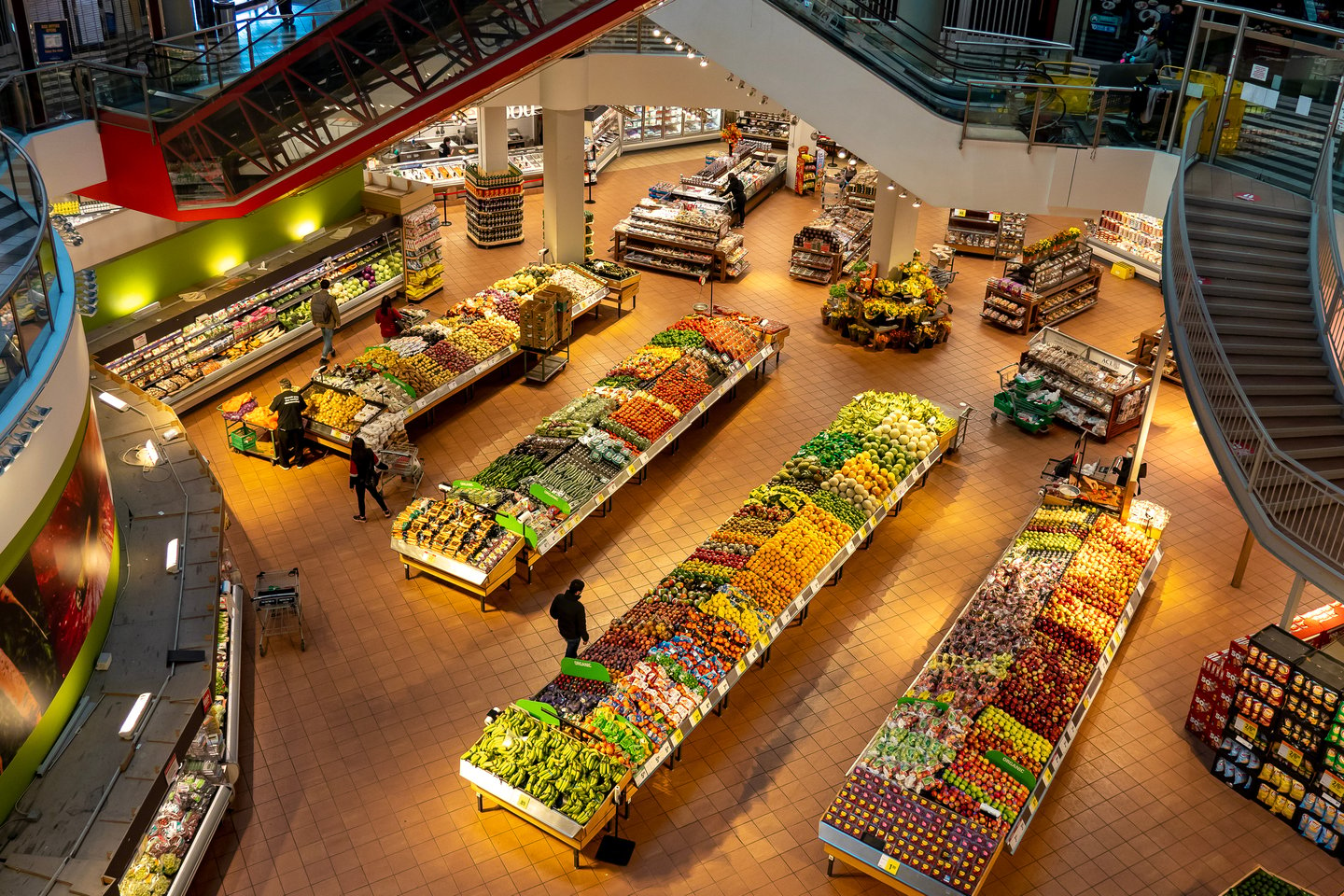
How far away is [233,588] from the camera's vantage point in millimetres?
10727

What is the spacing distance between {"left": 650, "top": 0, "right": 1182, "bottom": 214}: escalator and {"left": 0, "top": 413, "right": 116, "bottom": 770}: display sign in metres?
9.23

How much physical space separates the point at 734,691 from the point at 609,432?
356 cm

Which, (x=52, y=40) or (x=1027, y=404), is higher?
(x=52, y=40)

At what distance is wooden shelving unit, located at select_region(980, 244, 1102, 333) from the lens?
1767 centimetres

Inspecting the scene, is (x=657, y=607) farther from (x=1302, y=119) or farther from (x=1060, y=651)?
(x=1302, y=119)

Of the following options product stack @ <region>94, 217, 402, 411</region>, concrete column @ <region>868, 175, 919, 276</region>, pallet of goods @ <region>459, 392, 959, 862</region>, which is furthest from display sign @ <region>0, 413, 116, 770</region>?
concrete column @ <region>868, 175, 919, 276</region>

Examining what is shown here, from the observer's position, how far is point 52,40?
14.5 meters

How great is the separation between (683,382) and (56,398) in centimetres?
742

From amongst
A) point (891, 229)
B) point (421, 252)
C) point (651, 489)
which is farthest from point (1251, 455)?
point (421, 252)

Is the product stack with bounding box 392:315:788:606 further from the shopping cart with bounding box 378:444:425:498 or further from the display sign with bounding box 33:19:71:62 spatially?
the display sign with bounding box 33:19:71:62

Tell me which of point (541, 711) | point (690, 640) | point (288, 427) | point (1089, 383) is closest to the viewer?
point (541, 711)

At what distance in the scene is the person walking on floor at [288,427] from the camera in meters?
13.3

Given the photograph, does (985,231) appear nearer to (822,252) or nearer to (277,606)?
(822,252)

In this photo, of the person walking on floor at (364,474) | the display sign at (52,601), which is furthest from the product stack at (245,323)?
the display sign at (52,601)
